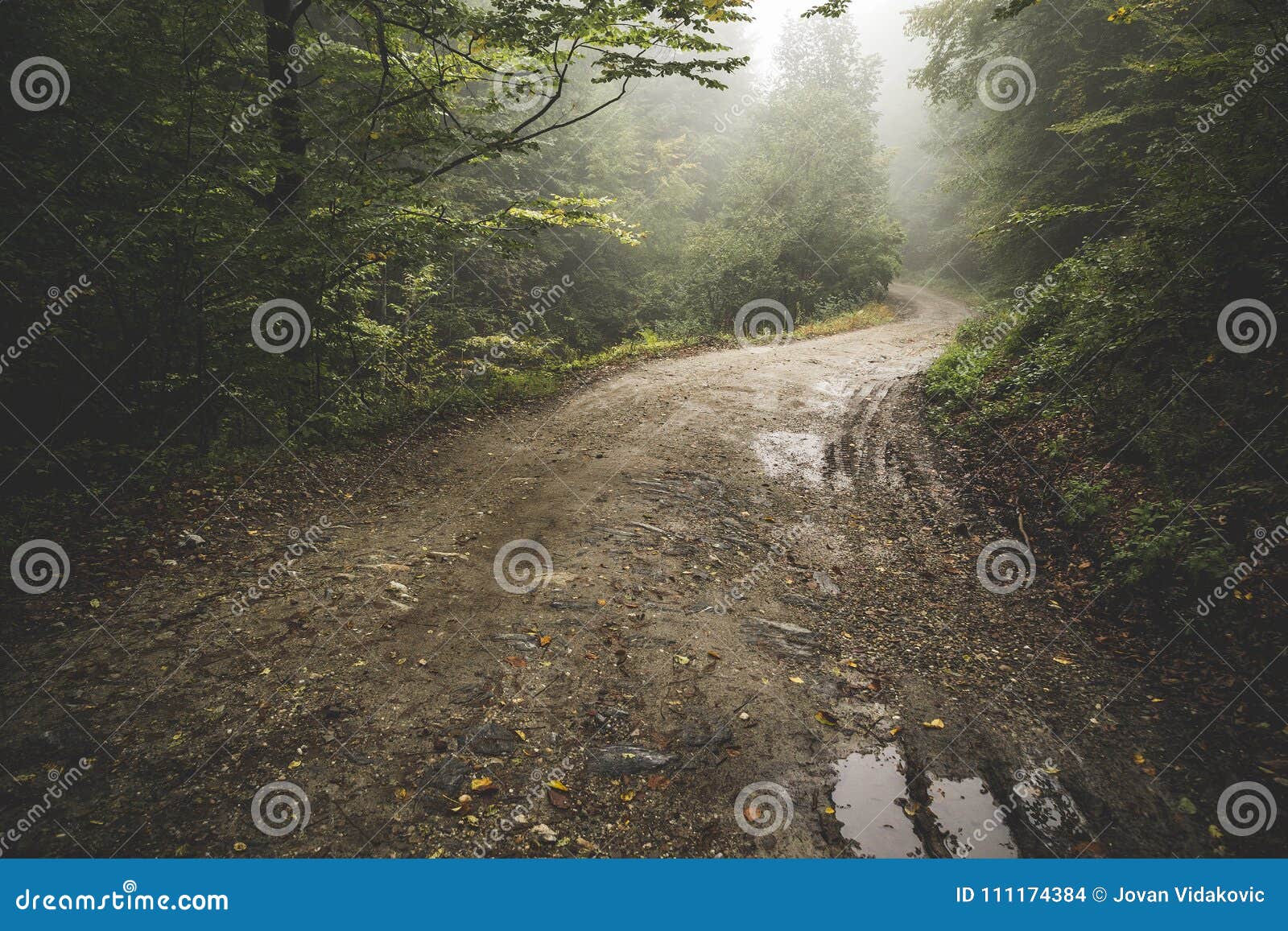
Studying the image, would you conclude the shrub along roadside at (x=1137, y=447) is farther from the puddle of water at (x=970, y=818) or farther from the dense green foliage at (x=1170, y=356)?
the puddle of water at (x=970, y=818)

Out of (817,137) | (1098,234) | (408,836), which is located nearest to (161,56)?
(408,836)

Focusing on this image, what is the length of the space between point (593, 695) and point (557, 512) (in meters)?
2.60

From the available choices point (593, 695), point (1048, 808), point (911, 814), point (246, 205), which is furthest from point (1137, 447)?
point (246, 205)

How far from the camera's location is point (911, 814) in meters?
2.98

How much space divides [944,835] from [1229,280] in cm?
592

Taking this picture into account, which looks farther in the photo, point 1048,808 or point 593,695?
point 593,695

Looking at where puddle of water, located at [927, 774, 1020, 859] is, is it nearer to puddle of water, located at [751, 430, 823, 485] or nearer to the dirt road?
the dirt road

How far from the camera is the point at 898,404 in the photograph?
9.16 m

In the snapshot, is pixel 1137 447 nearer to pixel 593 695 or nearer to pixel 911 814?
pixel 911 814

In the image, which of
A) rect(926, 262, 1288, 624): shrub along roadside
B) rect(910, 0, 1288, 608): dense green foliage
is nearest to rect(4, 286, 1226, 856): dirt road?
rect(926, 262, 1288, 624): shrub along roadside

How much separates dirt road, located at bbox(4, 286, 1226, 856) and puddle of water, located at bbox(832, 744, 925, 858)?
1 centimetres

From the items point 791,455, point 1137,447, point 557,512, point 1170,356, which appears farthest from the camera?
point 791,455

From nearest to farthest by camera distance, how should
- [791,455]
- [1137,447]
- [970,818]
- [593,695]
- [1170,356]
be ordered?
[970,818], [593,695], [1137,447], [1170,356], [791,455]

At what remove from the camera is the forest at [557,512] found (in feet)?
9.92
